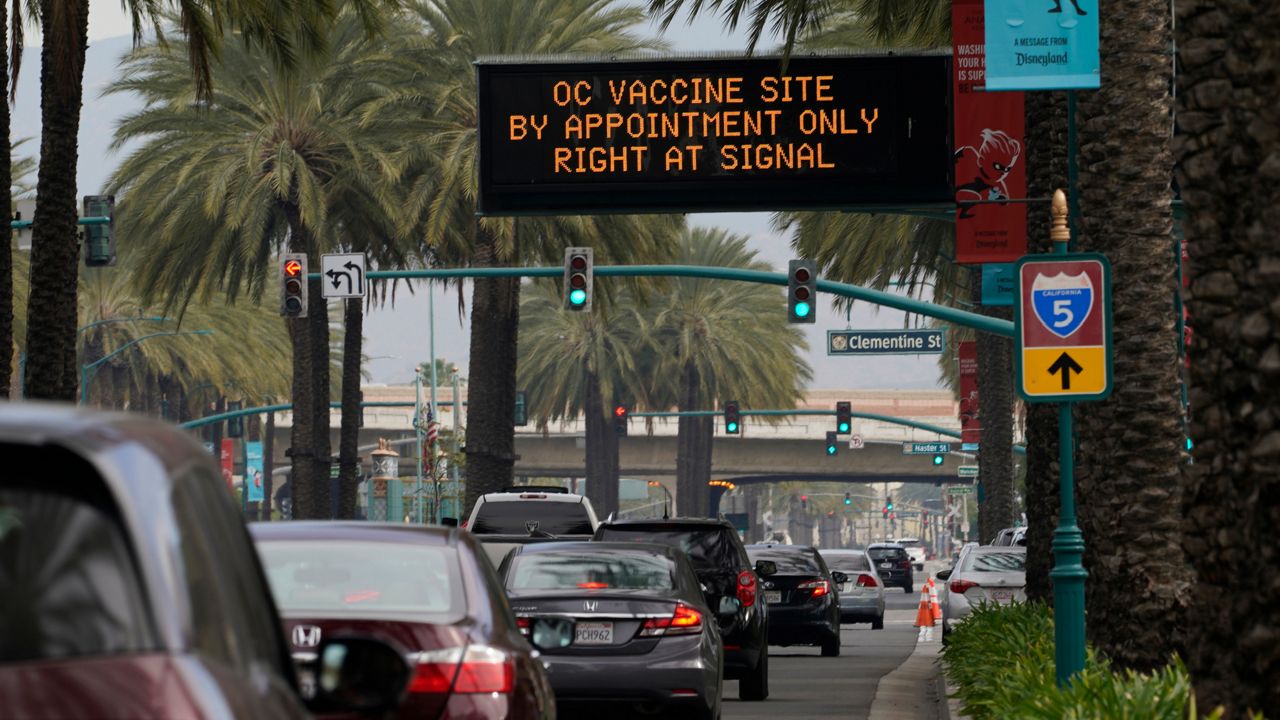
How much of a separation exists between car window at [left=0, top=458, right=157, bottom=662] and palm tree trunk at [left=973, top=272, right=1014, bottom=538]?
38.9m

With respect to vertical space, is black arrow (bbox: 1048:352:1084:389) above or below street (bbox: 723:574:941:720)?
above

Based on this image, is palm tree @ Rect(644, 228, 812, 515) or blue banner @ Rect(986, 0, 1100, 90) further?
palm tree @ Rect(644, 228, 812, 515)

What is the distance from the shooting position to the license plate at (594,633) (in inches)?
561

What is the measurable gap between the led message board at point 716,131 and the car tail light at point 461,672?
16860mm

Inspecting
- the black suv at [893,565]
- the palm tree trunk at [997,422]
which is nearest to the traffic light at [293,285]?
the palm tree trunk at [997,422]

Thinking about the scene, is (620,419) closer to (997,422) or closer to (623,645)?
(997,422)

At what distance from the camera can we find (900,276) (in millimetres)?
45844

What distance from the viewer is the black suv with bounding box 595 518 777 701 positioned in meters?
19.8

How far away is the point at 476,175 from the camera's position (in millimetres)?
40375

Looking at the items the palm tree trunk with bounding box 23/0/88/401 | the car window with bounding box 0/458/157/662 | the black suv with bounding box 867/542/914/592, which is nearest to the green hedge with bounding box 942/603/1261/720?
the car window with bounding box 0/458/157/662

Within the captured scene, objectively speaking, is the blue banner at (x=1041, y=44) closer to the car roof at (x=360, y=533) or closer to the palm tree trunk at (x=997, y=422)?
the car roof at (x=360, y=533)

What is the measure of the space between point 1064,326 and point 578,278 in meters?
21.1

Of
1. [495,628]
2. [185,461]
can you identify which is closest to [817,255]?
[495,628]

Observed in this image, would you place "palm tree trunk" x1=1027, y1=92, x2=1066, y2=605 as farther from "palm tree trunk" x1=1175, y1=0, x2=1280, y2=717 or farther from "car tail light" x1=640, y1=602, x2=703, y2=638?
"palm tree trunk" x1=1175, y1=0, x2=1280, y2=717
